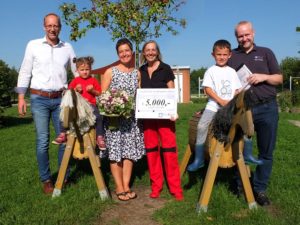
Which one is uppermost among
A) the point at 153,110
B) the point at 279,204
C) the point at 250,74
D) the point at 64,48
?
the point at 64,48

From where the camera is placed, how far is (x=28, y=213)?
15.4ft

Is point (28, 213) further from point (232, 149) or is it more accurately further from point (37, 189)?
point (232, 149)

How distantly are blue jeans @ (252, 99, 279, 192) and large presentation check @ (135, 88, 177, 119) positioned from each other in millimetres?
1044

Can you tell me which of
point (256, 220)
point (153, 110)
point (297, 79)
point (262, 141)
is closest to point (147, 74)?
point (153, 110)

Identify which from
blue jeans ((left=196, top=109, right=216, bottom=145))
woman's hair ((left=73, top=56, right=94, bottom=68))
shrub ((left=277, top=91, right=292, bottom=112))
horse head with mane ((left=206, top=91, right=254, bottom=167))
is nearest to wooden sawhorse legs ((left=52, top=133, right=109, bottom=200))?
woman's hair ((left=73, top=56, right=94, bottom=68))

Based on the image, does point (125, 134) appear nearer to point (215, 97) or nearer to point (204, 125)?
point (204, 125)

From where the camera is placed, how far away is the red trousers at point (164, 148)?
5.22m

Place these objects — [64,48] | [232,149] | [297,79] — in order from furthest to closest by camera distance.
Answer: [297,79] → [64,48] → [232,149]

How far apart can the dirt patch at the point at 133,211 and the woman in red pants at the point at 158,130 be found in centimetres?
19

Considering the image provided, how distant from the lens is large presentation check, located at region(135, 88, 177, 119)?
195 inches

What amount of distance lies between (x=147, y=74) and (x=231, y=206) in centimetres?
205

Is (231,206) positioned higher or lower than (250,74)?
lower

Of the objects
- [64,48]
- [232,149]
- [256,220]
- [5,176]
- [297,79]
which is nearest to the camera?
[256,220]

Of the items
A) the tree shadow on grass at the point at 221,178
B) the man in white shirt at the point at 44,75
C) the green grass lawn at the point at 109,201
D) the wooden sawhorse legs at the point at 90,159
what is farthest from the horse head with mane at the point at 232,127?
the man in white shirt at the point at 44,75
